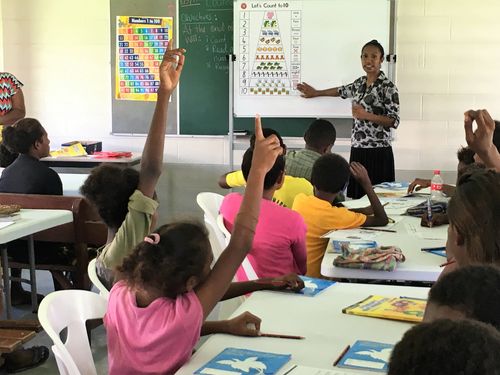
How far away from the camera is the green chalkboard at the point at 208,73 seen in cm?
575

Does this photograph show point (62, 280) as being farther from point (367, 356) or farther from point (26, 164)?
point (367, 356)

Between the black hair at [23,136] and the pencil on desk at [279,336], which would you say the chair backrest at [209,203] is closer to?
the black hair at [23,136]

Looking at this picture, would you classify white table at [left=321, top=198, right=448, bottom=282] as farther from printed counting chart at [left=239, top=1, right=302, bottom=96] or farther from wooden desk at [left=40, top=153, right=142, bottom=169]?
wooden desk at [left=40, top=153, right=142, bottom=169]

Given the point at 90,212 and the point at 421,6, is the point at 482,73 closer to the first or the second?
the point at 421,6

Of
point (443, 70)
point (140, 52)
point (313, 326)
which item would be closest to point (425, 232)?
point (313, 326)

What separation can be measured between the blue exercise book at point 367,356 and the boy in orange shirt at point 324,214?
1.33 meters

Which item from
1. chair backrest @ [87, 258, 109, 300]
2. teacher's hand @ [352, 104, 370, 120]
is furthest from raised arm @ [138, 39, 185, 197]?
teacher's hand @ [352, 104, 370, 120]

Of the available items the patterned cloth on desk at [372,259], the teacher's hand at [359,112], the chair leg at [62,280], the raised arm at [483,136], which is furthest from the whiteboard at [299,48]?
the raised arm at [483,136]

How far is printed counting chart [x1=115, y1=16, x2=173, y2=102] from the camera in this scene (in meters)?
5.86

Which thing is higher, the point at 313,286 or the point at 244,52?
the point at 244,52

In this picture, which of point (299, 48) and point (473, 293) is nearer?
point (473, 293)

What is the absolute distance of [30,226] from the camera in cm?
344

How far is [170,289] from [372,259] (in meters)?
0.91

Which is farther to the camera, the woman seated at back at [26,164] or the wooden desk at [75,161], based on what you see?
the wooden desk at [75,161]
